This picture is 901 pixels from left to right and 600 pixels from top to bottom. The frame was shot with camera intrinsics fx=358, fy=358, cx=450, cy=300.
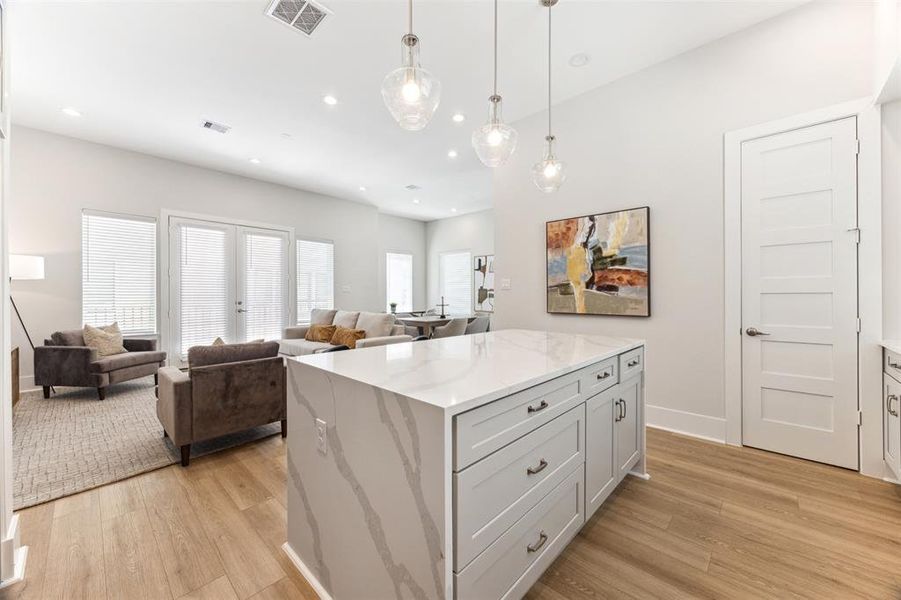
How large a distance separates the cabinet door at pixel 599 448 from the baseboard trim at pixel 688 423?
1.44m

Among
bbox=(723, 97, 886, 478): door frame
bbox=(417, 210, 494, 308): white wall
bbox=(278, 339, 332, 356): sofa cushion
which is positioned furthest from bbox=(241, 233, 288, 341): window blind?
bbox=(723, 97, 886, 478): door frame

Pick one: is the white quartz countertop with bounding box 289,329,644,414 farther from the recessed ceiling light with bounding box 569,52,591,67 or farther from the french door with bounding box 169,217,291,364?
the french door with bounding box 169,217,291,364

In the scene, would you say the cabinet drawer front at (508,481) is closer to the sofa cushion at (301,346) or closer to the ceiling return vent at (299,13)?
the ceiling return vent at (299,13)

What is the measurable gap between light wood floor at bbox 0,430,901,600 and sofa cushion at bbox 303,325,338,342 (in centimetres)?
300

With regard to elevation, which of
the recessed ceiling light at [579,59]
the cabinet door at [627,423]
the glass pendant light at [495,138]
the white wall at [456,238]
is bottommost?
the cabinet door at [627,423]

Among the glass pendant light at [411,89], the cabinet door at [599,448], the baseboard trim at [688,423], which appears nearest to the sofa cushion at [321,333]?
the glass pendant light at [411,89]

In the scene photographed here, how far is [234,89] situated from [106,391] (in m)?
3.93

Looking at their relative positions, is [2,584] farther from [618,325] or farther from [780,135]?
[780,135]

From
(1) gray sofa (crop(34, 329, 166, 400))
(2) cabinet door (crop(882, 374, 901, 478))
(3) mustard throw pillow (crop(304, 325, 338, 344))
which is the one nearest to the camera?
(2) cabinet door (crop(882, 374, 901, 478))

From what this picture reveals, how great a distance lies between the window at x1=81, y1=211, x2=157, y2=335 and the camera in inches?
188

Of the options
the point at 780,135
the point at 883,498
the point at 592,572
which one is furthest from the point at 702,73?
the point at 592,572

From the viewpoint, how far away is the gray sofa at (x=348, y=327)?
15.5 ft

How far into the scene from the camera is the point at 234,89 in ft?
11.5

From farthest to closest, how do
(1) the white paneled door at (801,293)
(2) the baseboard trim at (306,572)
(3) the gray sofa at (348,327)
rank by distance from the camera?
1. (3) the gray sofa at (348,327)
2. (1) the white paneled door at (801,293)
3. (2) the baseboard trim at (306,572)
